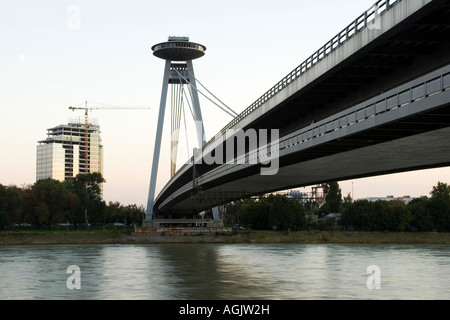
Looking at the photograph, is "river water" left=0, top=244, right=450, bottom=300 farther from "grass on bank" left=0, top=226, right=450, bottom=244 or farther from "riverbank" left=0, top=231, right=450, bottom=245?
"grass on bank" left=0, top=226, right=450, bottom=244

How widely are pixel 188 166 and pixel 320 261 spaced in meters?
22.9

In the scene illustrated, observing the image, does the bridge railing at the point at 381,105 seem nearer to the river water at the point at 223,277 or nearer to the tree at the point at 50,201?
the river water at the point at 223,277

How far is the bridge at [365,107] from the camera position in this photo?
19.5 m

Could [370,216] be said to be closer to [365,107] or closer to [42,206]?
[42,206]

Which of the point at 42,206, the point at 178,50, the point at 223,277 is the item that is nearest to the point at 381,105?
the point at 223,277

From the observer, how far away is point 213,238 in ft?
245

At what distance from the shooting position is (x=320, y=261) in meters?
44.5

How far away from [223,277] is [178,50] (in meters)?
58.5

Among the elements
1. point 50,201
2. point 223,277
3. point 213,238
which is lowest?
point 223,277

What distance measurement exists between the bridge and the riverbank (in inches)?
1141

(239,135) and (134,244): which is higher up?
(239,135)

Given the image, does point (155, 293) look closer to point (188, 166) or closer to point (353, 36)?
point (353, 36)

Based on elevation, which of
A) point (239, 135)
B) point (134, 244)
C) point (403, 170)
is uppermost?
point (239, 135)
